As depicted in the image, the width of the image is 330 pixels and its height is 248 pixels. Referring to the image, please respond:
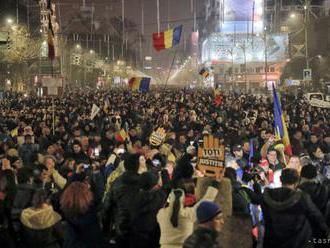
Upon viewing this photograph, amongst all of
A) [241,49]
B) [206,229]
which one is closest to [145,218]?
[206,229]

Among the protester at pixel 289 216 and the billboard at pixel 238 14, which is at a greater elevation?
the billboard at pixel 238 14

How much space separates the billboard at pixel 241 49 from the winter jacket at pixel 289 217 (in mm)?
87713

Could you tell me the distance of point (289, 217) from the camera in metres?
5.89

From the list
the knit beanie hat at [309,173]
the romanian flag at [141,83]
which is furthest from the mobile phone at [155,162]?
the romanian flag at [141,83]

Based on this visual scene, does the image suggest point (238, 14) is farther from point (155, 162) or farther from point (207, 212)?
point (207, 212)

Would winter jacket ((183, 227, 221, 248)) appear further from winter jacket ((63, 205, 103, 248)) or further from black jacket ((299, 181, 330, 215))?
black jacket ((299, 181, 330, 215))

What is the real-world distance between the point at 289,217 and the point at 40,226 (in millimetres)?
2621

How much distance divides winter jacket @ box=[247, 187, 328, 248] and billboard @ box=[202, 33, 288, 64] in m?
87.7

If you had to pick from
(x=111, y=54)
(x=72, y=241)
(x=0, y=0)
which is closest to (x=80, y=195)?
(x=72, y=241)

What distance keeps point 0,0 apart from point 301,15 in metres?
45.3

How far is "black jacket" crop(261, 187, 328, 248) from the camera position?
5891 mm

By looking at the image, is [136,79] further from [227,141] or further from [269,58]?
[269,58]

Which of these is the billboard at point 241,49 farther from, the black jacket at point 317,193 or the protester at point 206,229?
the protester at point 206,229

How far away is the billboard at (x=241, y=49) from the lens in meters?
96.1
